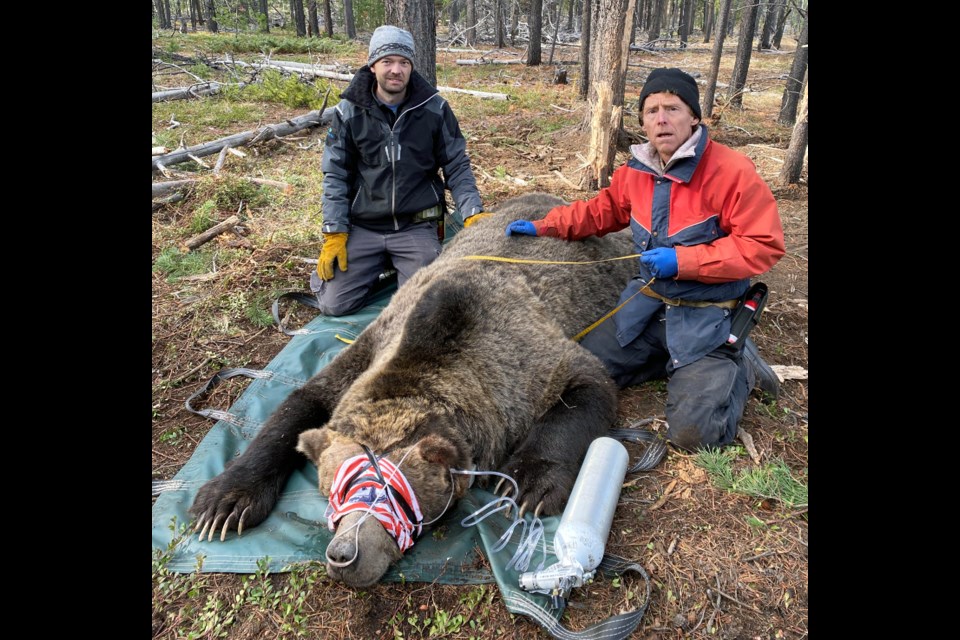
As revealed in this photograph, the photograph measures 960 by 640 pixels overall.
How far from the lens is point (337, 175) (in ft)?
17.9

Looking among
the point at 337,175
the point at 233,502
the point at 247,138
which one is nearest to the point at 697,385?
the point at 233,502

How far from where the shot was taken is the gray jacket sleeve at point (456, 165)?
18.5 feet

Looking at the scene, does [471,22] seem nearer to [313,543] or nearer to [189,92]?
[189,92]

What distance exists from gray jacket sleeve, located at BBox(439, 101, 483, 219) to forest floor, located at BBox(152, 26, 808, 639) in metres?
1.79

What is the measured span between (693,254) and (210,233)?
17.3ft

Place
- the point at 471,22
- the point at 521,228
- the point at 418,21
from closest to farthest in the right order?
the point at 521,228 → the point at 418,21 → the point at 471,22

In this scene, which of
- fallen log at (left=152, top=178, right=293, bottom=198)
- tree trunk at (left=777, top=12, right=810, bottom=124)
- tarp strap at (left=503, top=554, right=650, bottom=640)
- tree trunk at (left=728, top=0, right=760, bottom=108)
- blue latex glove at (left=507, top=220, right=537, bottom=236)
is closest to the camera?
tarp strap at (left=503, top=554, right=650, bottom=640)

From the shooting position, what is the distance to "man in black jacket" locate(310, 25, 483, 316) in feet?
17.4

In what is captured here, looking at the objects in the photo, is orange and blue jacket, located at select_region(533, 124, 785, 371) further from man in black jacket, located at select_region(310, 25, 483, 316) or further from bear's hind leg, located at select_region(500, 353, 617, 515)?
man in black jacket, located at select_region(310, 25, 483, 316)

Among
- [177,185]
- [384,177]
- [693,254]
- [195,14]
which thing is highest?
[195,14]

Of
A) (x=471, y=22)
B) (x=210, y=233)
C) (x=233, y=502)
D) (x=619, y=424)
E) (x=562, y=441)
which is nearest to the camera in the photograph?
(x=233, y=502)

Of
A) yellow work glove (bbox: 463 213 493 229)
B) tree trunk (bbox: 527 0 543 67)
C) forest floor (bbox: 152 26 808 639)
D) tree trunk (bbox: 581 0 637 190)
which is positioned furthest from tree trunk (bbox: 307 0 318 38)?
yellow work glove (bbox: 463 213 493 229)

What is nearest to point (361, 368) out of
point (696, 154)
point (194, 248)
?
point (696, 154)

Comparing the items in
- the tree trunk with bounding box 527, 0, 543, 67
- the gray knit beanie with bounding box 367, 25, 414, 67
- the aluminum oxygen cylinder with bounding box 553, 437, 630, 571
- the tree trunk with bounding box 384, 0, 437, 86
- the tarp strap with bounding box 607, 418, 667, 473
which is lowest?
the tarp strap with bounding box 607, 418, 667, 473
